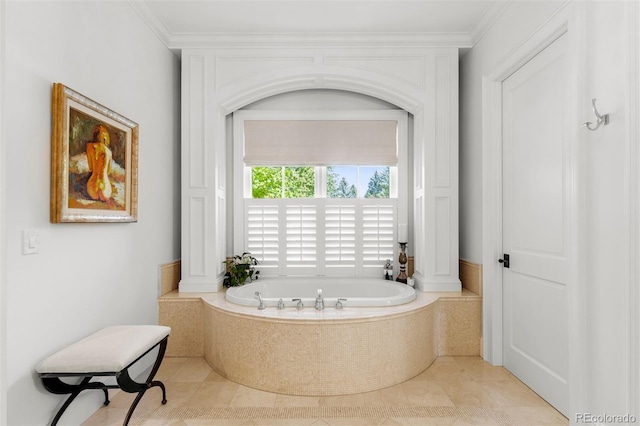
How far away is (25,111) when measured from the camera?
5.20 ft

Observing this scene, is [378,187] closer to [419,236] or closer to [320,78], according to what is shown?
[419,236]

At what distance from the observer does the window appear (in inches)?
135

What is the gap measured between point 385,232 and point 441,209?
62 cm

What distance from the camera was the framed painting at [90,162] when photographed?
174 cm

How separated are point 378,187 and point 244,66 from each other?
168 cm

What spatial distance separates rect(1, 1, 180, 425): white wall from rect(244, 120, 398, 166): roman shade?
1.11 meters

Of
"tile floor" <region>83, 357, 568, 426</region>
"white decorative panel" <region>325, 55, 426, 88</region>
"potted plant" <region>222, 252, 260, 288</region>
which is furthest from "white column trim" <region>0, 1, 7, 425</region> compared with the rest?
"white decorative panel" <region>325, 55, 426, 88</region>

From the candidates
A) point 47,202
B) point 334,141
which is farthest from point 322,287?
point 47,202

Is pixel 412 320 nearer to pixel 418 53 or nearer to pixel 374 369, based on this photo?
pixel 374 369

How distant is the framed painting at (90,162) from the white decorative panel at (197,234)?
2.06 ft

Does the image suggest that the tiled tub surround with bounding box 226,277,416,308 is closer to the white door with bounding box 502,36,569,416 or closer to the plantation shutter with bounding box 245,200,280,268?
the plantation shutter with bounding box 245,200,280,268

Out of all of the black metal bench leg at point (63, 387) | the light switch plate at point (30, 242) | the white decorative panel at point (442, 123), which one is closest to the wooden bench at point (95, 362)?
the black metal bench leg at point (63, 387)

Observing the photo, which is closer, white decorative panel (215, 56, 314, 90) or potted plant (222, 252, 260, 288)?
white decorative panel (215, 56, 314, 90)

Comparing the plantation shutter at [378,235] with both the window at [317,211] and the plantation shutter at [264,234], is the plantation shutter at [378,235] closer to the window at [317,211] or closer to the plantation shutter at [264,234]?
the window at [317,211]
